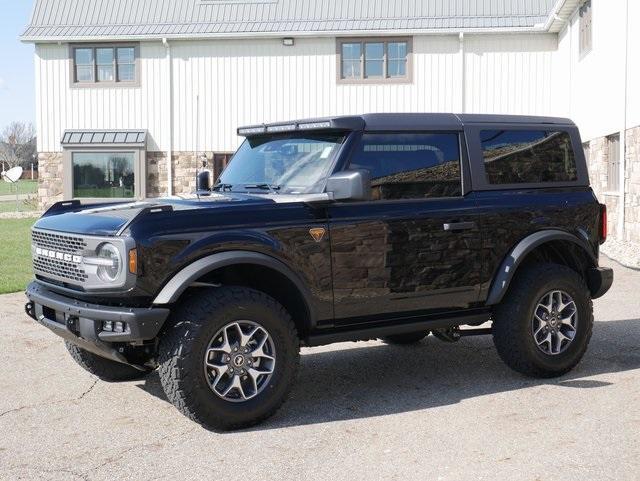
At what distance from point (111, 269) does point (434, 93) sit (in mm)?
19837

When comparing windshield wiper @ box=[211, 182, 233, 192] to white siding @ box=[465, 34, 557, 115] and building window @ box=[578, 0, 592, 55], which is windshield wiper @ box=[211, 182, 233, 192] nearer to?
building window @ box=[578, 0, 592, 55]

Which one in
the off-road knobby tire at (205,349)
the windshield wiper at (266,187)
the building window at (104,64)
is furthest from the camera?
the building window at (104,64)

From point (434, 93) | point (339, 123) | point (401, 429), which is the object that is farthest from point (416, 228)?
point (434, 93)

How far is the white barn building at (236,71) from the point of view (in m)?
23.8

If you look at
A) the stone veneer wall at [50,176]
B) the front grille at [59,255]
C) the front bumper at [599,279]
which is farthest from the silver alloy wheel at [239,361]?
the stone veneer wall at [50,176]

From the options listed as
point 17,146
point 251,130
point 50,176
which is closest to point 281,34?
point 50,176

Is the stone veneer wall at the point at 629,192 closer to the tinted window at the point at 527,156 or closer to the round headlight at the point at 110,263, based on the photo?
the tinted window at the point at 527,156

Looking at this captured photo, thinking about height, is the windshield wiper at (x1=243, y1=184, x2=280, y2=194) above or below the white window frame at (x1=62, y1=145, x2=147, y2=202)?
below

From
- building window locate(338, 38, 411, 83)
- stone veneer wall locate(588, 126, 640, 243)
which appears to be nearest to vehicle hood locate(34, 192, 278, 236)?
stone veneer wall locate(588, 126, 640, 243)

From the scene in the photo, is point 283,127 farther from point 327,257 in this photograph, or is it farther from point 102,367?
point 102,367

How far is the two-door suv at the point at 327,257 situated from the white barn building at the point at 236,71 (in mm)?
17480

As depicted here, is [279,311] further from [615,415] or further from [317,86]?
[317,86]

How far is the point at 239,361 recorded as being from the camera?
525 cm

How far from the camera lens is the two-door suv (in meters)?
5.12
